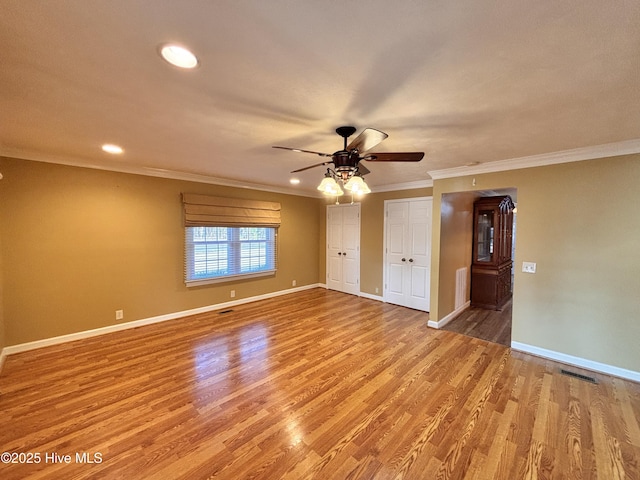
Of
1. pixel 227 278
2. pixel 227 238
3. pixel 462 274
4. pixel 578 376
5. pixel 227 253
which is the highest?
pixel 227 238

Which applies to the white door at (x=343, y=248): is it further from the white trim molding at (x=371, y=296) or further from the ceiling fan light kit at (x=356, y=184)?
the ceiling fan light kit at (x=356, y=184)

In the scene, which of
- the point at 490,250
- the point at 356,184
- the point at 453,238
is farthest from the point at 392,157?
the point at 490,250

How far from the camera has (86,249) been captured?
11.6ft

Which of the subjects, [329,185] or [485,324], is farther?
[485,324]

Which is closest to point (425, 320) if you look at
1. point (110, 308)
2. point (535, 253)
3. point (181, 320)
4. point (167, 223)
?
point (535, 253)

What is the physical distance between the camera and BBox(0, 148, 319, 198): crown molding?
312cm

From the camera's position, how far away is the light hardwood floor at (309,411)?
1.70 metres

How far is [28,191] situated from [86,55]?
2941 millimetres

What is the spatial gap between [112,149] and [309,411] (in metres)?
3.43

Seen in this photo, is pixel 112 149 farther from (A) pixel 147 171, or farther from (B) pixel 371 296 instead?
(B) pixel 371 296

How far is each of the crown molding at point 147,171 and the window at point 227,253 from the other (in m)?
0.83

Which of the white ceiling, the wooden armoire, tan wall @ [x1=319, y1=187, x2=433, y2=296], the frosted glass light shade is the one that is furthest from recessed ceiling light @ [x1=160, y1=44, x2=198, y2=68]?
the wooden armoire

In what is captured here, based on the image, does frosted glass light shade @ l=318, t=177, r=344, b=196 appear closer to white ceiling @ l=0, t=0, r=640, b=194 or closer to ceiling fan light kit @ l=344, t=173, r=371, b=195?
ceiling fan light kit @ l=344, t=173, r=371, b=195

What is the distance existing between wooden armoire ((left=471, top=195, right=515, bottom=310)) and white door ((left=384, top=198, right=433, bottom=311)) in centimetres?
112
